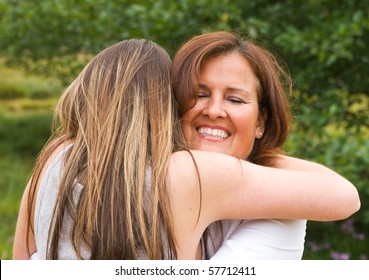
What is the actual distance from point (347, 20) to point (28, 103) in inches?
340

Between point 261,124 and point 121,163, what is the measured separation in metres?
0.63

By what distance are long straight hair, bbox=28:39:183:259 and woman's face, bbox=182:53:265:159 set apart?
0.11 meters

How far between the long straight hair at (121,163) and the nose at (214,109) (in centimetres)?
11

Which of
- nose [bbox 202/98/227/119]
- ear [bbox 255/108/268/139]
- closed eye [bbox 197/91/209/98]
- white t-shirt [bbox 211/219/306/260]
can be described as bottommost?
white t-shirt [bbox 211/219/306/260]

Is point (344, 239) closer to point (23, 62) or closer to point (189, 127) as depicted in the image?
point (189, 127)

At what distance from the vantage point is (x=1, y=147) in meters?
9.48

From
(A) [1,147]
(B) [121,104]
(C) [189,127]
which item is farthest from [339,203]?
(A) [1,147]

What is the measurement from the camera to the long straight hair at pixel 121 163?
181 cm

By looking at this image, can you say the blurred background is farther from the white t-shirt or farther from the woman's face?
the white t-shirt

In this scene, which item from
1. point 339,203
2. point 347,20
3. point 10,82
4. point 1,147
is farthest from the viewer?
point 10,82

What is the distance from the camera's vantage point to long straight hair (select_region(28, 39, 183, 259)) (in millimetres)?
1810

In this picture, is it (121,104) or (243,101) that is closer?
(121,104)

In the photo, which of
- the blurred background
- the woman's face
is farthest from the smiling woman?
the blurred background

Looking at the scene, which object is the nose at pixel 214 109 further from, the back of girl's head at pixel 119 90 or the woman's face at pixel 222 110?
the back of girl's head at pixel 119 90
